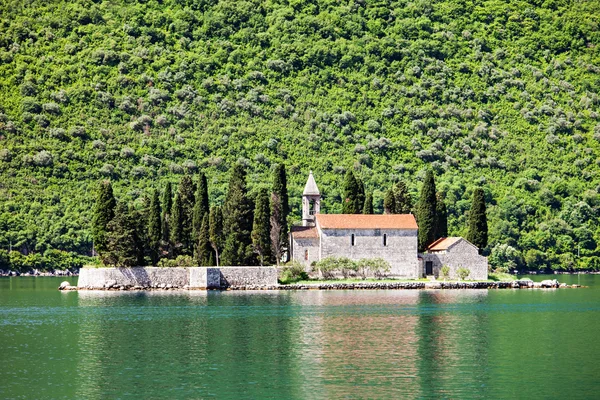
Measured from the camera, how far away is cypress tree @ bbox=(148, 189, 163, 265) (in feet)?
292

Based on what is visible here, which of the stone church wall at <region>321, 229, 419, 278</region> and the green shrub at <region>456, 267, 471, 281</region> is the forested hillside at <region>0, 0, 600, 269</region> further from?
the stone church wall at <region>321, 229, 419, 278</region>

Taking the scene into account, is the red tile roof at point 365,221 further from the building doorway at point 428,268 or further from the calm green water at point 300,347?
the calm green water at point 300,347

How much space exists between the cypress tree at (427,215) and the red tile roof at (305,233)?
846cm

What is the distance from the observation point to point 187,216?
91500 mm

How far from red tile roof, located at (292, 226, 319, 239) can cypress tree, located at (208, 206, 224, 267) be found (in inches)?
265

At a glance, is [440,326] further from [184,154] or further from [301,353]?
[184,154]

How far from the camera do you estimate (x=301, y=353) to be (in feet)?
167

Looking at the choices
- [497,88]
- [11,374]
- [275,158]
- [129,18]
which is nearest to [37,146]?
[275,158]

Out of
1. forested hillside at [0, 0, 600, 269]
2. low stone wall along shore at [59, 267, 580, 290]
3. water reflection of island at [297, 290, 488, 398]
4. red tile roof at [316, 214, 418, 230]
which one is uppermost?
forested hillside at [0, 0, 600, 269]

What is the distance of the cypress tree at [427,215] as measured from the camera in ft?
310

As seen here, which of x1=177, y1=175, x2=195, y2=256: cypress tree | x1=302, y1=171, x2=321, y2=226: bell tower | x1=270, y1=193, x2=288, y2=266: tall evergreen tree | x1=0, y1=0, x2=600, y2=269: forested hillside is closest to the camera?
x1=270, y1=193, x2=288, y2=266: tall evergreen tree

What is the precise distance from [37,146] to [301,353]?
100683 millimetres

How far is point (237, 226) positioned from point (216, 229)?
1.48 meters

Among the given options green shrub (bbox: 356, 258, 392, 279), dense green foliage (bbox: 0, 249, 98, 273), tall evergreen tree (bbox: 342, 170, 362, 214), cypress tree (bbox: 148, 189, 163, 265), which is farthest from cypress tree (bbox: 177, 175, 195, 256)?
dense green foliage (bbox: 0, 249, 98, 273)
